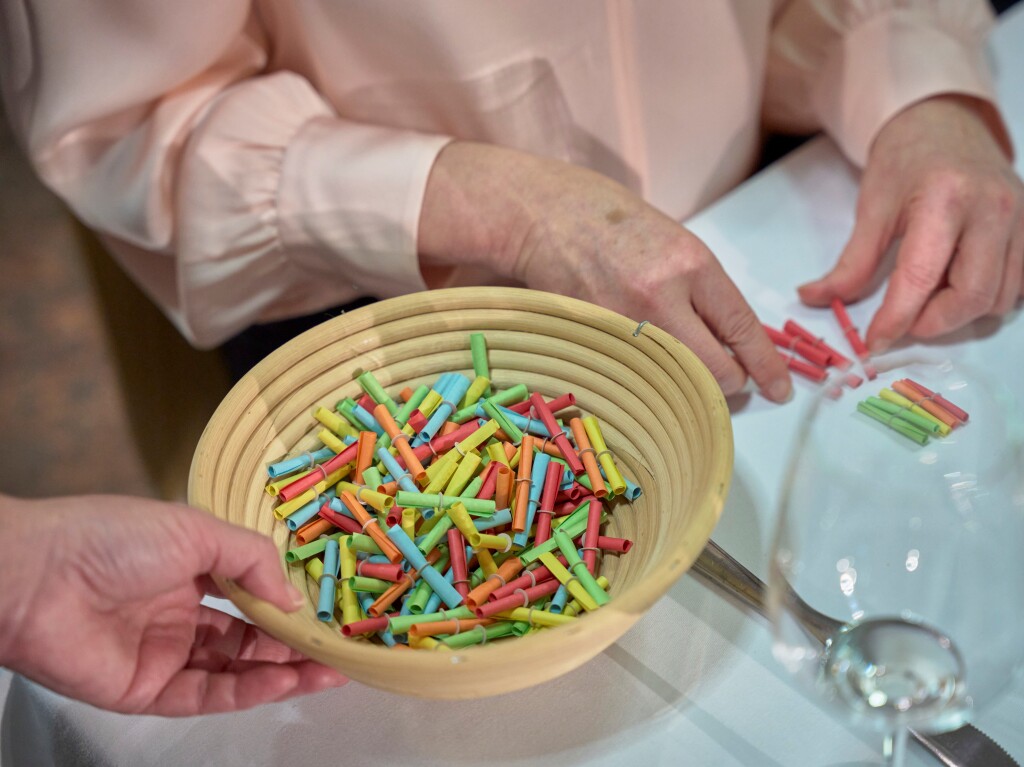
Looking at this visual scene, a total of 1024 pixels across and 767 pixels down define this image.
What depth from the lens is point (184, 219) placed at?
2.77 feet

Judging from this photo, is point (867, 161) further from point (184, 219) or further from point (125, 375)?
point (125, 375)

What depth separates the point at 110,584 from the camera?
509 mm

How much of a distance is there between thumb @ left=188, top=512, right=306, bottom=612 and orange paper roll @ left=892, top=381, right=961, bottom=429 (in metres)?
0.33

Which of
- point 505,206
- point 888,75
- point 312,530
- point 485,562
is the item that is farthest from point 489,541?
point 888,75

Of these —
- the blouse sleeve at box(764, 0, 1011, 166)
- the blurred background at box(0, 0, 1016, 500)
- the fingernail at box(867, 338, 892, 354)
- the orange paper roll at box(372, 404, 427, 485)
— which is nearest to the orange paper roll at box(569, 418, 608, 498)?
the orange paper roll at box(372, 404, 427, 485)

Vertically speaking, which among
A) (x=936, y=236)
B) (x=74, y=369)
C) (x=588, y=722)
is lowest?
(x=74, y=369)

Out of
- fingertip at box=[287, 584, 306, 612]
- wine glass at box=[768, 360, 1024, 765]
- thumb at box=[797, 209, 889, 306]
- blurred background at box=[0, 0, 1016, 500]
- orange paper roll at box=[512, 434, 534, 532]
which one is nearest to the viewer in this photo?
wine glass at box=[768, 360, 1024, 765]

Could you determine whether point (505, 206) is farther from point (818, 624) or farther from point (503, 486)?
point (818, 624)

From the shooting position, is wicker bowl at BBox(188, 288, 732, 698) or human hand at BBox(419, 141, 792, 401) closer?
wicker bowl at BBox(188, 288, 732, 698)

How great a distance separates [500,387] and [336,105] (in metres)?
0.38

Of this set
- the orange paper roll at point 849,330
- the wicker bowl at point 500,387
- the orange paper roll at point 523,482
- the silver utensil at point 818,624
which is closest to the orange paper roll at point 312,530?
the wicker bowl at point 500,387

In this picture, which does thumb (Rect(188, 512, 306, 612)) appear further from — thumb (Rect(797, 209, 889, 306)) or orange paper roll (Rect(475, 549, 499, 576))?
thumb (Rect(797, 209, 889, 306))

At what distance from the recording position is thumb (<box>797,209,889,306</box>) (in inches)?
33.2

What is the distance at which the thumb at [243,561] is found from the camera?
49 cm
